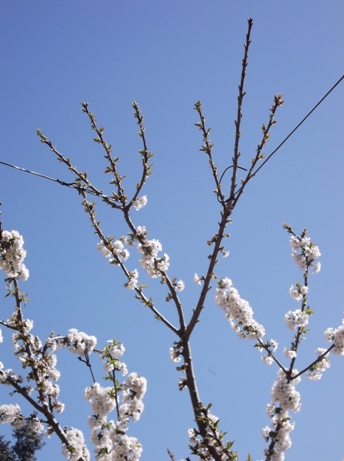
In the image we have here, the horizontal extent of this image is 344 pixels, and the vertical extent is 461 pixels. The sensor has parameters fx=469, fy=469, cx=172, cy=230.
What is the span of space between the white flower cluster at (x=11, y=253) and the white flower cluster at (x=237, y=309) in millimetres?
2688

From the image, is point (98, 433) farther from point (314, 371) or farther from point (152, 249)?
point (314, 371)

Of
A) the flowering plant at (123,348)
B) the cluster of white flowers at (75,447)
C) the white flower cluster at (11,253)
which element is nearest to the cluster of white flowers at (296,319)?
the flowering plant at (123,348)

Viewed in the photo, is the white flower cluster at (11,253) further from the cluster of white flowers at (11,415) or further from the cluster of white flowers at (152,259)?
the cluster of white flowers at (11,415)

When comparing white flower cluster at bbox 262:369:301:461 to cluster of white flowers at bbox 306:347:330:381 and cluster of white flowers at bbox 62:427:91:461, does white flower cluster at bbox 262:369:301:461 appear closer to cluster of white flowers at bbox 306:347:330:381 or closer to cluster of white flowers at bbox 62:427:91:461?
cluster of white flowers at bbox 306:347:330:381

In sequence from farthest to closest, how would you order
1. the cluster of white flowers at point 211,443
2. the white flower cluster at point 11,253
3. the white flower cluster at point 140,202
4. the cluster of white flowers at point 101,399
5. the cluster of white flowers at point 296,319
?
the cluster of white flowers at point 296,319 < the white flower cluster at point 140,202 < the white flower cluster at point 11,253 < the cluster of white flowers at point 101,399 < the cluster of white flowers at point 211,443

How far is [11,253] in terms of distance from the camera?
5.84 metres

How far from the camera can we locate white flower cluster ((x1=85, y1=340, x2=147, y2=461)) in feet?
16.9

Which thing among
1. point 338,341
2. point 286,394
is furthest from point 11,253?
point 338,341

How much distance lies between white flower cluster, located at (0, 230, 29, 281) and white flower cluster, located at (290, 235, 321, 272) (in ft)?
13.3

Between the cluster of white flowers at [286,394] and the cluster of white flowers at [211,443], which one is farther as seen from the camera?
the cluster of white flowers at [286,394]

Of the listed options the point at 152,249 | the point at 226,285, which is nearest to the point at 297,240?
the point at 226,285

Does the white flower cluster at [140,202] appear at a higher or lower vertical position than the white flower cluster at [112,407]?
higher

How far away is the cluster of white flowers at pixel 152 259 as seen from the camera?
582cm

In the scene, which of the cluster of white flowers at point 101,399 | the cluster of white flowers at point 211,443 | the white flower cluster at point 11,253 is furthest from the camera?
the white flower cluster at point 11,253
